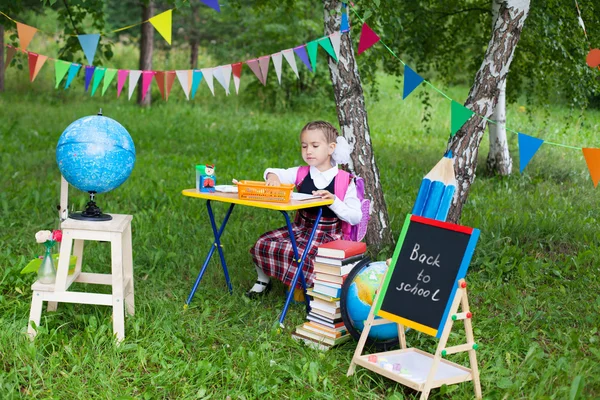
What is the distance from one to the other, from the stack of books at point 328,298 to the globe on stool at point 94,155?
1351mm

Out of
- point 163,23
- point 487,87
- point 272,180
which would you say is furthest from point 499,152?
point 163,23

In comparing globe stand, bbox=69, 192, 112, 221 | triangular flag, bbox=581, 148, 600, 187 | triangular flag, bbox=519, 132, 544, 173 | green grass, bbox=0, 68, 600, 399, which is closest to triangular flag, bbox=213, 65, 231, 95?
green grass, bbox=0, 68, 600, 399

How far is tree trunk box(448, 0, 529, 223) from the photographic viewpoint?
5070 millimetres

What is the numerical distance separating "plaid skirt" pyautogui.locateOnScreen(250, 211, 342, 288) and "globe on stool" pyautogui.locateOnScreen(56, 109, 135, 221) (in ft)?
3.97

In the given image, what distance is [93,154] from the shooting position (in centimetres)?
383

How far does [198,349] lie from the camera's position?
394 cm

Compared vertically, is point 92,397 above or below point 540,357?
below

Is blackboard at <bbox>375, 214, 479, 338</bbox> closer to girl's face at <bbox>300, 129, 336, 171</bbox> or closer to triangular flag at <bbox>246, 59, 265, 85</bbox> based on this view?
girl's face at <bbox>300, 129, 336, 171</bbox>

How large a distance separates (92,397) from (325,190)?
6.55 feet

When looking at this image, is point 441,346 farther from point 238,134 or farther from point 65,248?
point 238,134

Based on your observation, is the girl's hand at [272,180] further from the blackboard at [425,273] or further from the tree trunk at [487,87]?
the tree trunk at [487,87]

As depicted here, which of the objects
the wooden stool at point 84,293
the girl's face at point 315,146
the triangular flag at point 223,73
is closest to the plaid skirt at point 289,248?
the girl's face at point 315,146

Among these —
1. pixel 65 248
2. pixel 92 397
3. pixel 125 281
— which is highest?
pixel 65 248

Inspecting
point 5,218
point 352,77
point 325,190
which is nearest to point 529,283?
point 325,190
